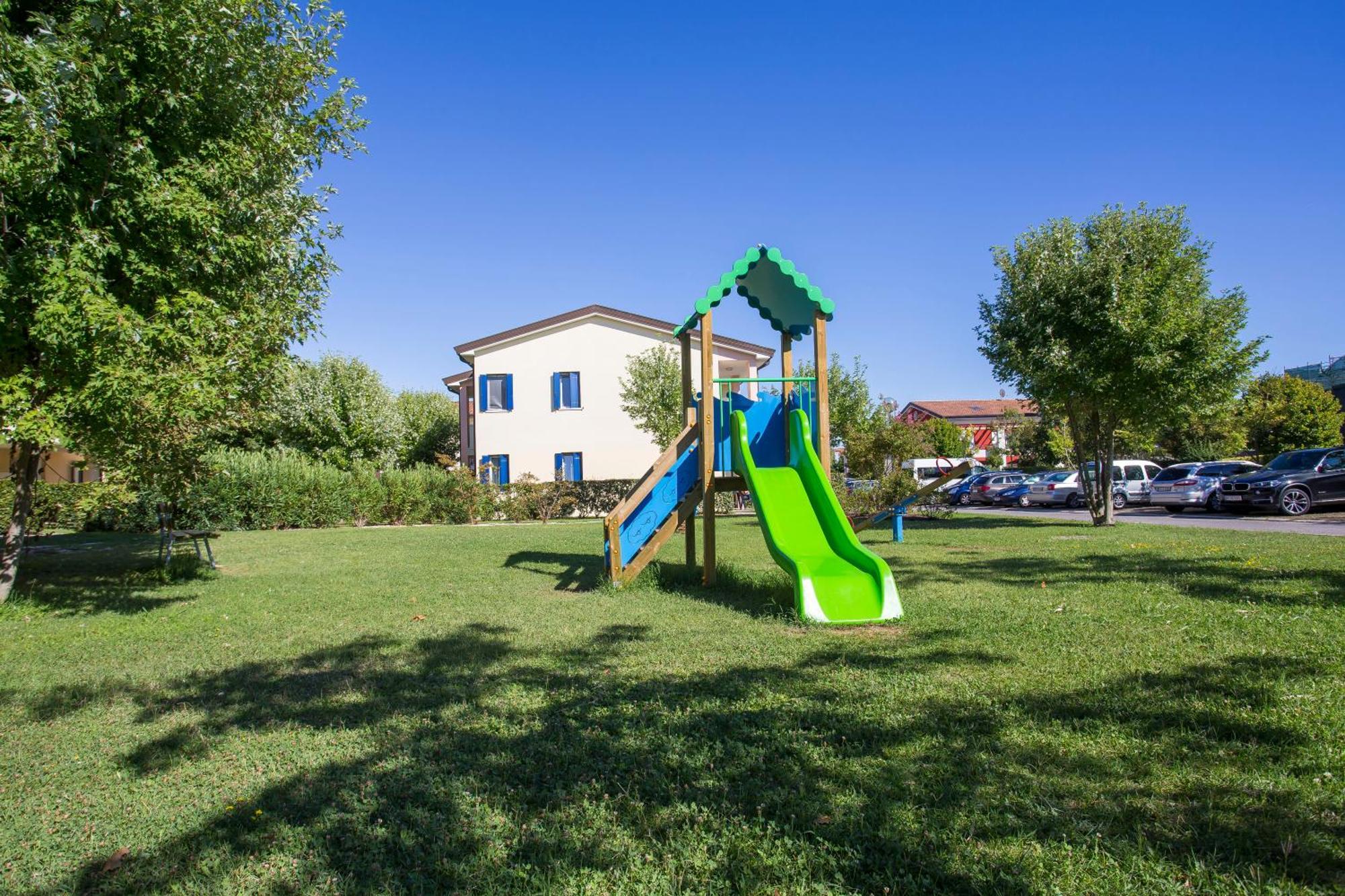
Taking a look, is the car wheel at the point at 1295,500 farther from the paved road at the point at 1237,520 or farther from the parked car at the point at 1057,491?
the parked car at the point at 1057,491

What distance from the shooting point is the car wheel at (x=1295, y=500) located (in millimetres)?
21453

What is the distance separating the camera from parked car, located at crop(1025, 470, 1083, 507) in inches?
1238

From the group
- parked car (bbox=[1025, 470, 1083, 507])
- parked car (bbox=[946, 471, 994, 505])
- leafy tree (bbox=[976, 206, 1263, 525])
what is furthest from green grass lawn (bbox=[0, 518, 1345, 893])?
parked car (bbox=[946, 471, 994, 505])

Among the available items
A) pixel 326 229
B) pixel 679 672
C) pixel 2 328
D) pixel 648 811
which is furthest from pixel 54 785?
pixel 326 229

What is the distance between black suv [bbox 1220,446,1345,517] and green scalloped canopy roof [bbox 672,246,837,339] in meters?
17.8

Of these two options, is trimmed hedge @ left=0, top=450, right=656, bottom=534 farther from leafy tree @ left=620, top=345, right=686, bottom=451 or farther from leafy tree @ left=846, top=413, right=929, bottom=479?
leafy tree @ left=846, top=413, right=929, bottom=479

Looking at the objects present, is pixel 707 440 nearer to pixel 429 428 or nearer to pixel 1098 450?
pixel 1098 450

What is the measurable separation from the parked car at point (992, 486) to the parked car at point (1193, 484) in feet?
24.9

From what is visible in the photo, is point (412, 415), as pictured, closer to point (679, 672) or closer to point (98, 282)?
point (98, 282)

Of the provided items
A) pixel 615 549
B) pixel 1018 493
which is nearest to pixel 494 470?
pixel 1018 493

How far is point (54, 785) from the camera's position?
12.7ft

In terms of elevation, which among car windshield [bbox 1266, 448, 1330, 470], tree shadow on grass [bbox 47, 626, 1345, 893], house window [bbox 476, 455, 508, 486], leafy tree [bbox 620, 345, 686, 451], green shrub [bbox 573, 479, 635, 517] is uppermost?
leafy tree [bbox 620, 345, 686, 451]

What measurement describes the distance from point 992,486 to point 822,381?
28385mm

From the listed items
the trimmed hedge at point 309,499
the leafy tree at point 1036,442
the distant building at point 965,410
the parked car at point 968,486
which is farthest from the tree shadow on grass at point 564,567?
the distant building at point 965,410
